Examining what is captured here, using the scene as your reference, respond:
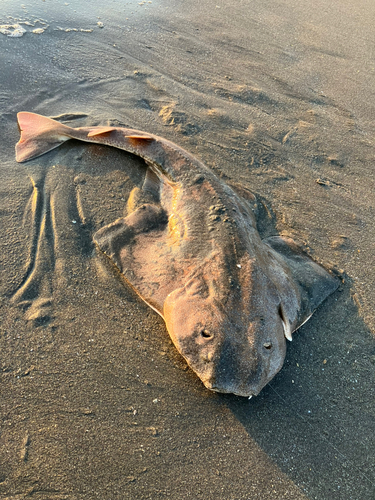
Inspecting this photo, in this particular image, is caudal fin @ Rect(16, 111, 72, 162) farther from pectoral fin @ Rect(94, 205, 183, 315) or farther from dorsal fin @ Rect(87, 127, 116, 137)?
pectoral fin @ Rect(94, 205, 183, 315)

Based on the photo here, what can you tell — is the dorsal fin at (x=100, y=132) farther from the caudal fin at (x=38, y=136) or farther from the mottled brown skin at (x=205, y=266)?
the caudal fin at (x=38, y=136)

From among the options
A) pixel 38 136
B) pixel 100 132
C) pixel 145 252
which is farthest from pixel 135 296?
pixel 38 136

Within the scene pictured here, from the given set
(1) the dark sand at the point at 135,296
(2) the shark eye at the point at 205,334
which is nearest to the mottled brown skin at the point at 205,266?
(2) the shark eye at the point at 205,334

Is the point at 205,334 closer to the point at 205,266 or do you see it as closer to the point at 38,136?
the point at 205,266

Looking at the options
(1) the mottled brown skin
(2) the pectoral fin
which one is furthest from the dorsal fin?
(2) the pectoral fin

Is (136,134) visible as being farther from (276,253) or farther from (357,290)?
(357,290)
